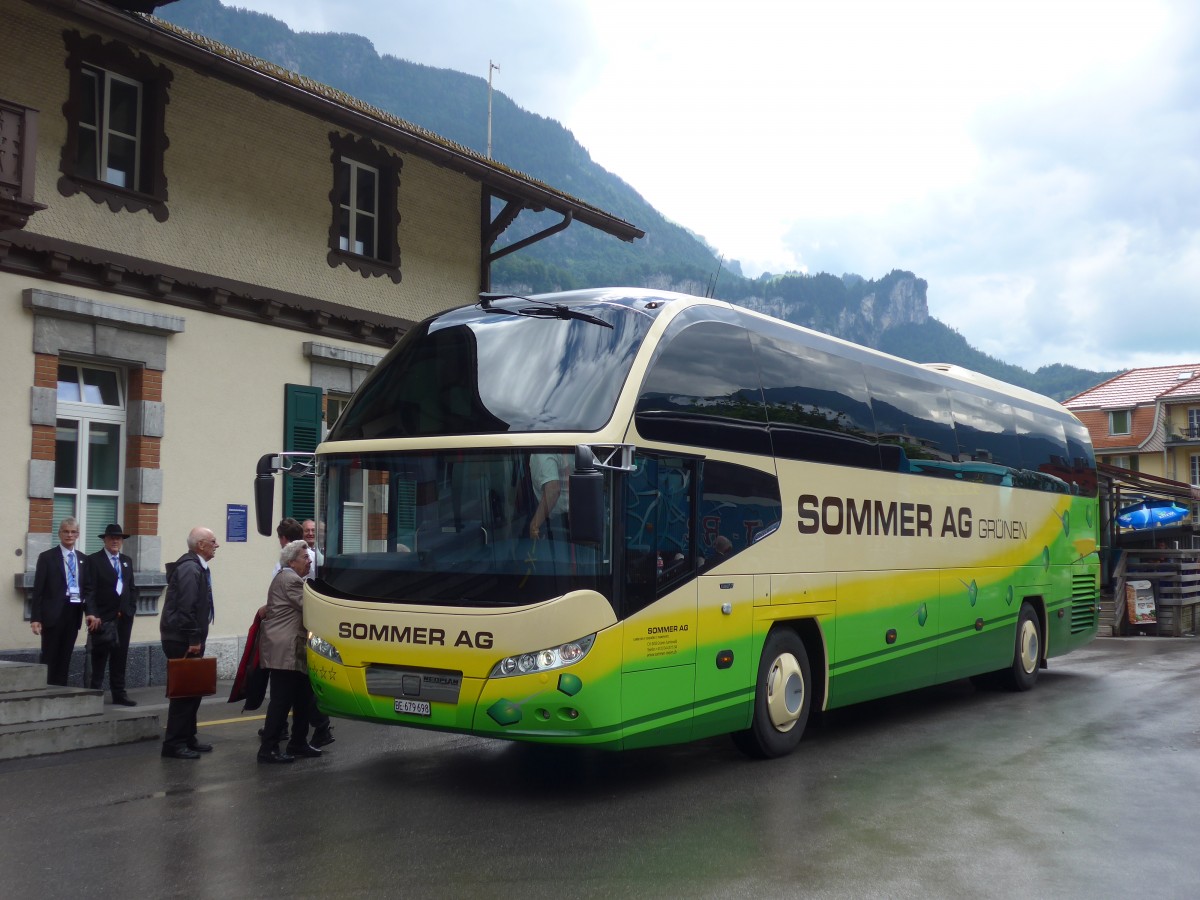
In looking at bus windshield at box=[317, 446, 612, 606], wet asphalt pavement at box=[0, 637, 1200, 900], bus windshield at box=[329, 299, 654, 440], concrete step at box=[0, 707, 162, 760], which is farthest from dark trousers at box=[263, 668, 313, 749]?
bus windshield at box=[329, 299, 654, 440]

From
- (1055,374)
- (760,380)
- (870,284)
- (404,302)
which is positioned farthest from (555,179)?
(760,380)

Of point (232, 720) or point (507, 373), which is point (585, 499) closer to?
point (507, 373)

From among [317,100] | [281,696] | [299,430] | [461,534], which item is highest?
[317,100]

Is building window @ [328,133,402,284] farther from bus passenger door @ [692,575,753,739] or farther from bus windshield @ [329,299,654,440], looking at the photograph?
bus passenger door @ [692,575,753,739]

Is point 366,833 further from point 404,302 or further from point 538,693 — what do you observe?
point 404,302

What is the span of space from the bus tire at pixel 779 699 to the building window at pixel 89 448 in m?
8.40

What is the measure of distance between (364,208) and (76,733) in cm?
991

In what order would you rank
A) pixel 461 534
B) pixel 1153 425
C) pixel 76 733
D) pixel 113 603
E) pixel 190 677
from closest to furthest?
pixel 461 534 → pixel 190 677 → pixel 76 733 → pixel 113 603 → pixel 1153 425

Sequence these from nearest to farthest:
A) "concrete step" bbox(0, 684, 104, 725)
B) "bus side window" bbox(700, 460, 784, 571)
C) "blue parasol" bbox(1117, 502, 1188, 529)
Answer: "bus side window" bbox(700, 460, 784, 571) → "concrete step" bbox(0, 684, 104, 725) → "blue parasol" bbox(1117, 502, 1188, 529)

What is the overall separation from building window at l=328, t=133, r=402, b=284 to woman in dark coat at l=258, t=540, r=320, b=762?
347 inches

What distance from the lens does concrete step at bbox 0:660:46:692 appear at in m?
10.3

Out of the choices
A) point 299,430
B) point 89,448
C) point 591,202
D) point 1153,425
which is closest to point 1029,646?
point 299,430

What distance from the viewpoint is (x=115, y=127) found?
1436 centimetres

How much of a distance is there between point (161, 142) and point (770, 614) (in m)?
9.78
